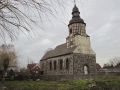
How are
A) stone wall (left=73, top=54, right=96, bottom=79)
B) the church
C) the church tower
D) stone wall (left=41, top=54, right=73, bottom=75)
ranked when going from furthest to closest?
the church tower, stone wall (left=41, top=54, right=73, bottom=75), the church, stone wall (left=73, top=54, right=96, bottom=79)

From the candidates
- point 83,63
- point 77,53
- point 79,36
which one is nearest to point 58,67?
point 83,63

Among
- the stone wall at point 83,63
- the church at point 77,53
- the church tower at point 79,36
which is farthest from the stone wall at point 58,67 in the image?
the church tower at point 79,36

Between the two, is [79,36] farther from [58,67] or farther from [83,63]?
[58,67]

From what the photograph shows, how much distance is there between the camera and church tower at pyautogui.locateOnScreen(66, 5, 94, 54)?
38.2m

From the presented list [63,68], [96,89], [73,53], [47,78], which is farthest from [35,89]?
[63,68]

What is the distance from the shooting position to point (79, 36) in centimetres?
3847

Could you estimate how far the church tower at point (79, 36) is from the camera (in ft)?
125

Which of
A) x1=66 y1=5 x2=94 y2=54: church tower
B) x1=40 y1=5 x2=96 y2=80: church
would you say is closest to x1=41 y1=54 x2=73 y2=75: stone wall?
x1=40 y1=5 x2=96 y2=80: church

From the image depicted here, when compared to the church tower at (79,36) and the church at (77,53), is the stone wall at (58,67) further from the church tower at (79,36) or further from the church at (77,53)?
the church tower at (79,36)

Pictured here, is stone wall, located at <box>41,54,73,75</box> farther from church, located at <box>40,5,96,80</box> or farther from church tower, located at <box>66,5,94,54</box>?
church tower, located at <box>66,5,94,54</box>

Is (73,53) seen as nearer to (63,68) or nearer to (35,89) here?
(63,68)

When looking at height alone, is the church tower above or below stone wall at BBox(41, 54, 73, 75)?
above

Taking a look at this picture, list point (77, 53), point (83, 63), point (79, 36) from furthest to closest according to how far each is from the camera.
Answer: point (79, 36), point (83, 63), point (77, 53)

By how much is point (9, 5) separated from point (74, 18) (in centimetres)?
3445
